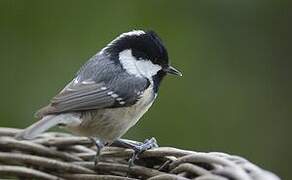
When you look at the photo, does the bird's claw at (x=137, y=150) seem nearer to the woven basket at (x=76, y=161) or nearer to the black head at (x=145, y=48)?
the woven basket at (x=76, y=161)

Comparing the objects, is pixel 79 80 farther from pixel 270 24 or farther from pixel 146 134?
pixel 270 24

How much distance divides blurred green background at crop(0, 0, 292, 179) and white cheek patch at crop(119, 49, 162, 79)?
82cm

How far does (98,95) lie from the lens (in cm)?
188

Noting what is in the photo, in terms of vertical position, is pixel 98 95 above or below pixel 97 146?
above

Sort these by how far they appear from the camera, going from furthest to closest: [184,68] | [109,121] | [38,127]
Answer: [184,68] → [109,121] → [38,127]

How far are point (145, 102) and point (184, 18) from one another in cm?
110

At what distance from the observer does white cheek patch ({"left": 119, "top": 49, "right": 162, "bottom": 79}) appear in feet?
6.52

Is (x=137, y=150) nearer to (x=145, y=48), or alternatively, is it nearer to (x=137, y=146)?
(x=137, y=146)

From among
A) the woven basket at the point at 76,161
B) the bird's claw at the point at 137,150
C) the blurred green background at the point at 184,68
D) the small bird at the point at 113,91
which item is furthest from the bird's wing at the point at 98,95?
the blurred green background at the point at 184,68

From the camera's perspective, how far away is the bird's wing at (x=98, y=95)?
1796mm

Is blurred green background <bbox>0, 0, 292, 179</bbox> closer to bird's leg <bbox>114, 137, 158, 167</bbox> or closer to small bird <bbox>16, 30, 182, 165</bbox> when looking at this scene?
small bird <bbox>16, 30, 182, 165</bbox>

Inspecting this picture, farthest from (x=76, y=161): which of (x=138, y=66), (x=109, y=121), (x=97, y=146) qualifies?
(x=138, y=66)

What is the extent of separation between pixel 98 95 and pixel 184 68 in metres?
1.09

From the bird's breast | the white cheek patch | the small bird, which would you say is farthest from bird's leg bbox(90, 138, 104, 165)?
the white cheek patch
